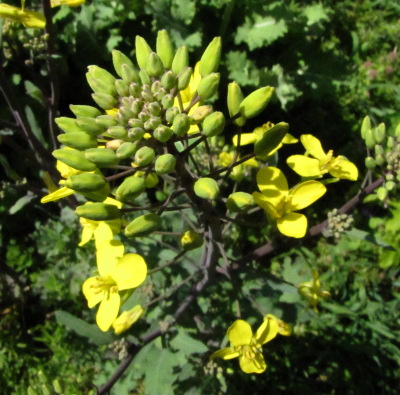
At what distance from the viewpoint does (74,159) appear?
73.5 inches

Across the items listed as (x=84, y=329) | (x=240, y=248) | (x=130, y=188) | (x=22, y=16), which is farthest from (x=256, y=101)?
(x=240, y=248)

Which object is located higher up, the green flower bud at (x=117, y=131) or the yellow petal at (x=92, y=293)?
the green flower bud at (x=117, y=131)

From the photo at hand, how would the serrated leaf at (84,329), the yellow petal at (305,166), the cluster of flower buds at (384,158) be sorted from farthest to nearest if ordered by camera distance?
the serrated leaf at (84,329) < the cluster of flower buds at (384,158) < the yellow petal at (305,166)

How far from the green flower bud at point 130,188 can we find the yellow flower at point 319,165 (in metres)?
0.73

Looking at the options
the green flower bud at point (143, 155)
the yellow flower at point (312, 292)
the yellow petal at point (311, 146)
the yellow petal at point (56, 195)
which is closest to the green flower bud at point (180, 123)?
the green flower bud at point (143, 155)

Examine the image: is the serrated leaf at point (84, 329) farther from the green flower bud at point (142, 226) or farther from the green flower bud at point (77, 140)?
the green flower bud at point (77, 140)

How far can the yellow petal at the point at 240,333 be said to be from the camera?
236 cm

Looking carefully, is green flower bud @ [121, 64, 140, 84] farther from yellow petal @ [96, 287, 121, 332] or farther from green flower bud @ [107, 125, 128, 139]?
yellow petal @ [96, 287, 121, 332]

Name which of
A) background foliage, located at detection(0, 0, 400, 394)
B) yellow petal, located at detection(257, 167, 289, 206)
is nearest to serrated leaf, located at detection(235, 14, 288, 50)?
background foliage, located at detection(0, 0, 400, 394)

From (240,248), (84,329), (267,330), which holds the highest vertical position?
(267,330)

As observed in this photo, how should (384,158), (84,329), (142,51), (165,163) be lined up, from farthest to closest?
(84,329)
(384,158)
(142,51)
(165,163)

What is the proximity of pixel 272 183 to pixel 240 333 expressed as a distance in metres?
0.84

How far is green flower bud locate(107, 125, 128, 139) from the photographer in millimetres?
1834

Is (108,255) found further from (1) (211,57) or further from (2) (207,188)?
(1) (211,57)
